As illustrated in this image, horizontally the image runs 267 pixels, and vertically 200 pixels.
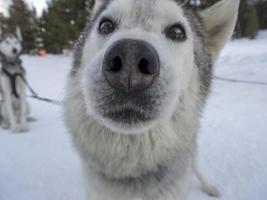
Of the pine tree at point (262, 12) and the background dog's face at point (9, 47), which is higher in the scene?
the pine tree at point (262, 12)

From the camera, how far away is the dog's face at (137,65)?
5.11ft

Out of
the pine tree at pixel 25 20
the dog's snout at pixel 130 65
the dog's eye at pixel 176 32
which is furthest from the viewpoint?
the pine tree at pixel 25 20

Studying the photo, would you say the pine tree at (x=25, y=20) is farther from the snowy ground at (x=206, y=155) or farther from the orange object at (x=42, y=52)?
the snowy ground at (x=206, y=155)

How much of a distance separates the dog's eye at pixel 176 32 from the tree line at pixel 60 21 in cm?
1324

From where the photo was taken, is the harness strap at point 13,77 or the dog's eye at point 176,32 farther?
the harness strap at point 13,77

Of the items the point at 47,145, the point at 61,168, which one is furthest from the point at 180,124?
the point at 47,145

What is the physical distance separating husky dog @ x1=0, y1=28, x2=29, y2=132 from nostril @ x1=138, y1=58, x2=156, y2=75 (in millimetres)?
4816

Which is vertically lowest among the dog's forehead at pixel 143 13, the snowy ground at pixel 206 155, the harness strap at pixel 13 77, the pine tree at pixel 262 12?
the snowy ground at pixel 206 155

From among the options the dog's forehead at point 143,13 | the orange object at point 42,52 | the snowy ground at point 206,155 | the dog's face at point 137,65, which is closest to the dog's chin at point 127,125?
the dog's face at point 137,65

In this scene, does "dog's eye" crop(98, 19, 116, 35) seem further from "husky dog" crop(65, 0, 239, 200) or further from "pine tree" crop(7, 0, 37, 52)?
"pine tree" crop(7, 0, 37, 52)

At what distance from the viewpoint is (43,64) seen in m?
17.1

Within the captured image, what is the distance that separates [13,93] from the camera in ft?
19.9

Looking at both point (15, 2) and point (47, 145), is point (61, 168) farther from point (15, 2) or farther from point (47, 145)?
point (15, 2)

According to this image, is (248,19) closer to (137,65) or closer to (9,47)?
(9,47)
